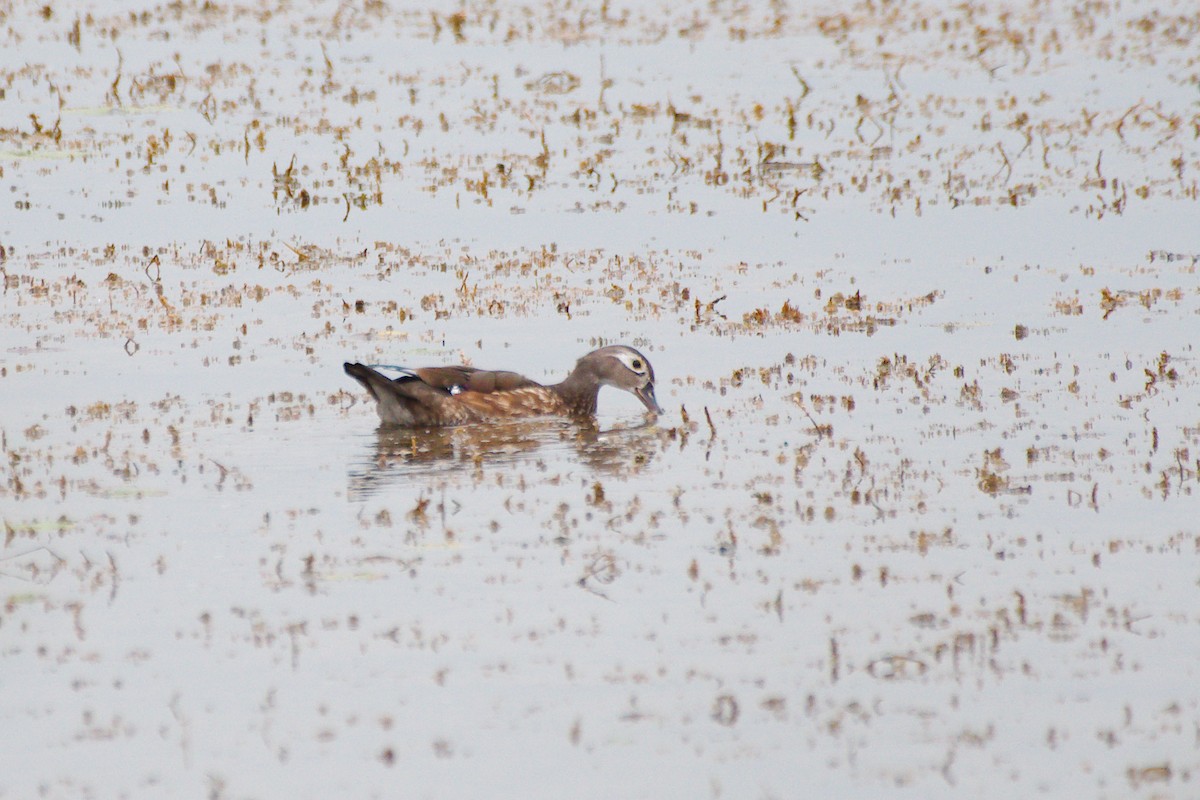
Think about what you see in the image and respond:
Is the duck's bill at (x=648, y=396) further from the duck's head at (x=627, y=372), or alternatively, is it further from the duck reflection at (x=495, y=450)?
the duck reflection at (x=495, y=450)

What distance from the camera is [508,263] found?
1942 cm

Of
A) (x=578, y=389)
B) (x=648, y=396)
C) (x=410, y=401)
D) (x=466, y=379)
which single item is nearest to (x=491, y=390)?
(x=466, y=379)

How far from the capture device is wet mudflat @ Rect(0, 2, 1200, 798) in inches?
304

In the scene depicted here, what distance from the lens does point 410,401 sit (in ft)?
45.3

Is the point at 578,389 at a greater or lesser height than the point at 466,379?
lesser

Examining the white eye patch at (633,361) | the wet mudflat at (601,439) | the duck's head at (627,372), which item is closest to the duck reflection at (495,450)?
the wet mudflat at (601,439)

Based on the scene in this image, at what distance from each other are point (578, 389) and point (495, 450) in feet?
5.72

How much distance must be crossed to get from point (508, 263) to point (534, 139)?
7.21 meters

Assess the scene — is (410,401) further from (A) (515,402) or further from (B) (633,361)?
(B) (633,361)

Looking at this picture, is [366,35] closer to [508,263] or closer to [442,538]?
[508,263]

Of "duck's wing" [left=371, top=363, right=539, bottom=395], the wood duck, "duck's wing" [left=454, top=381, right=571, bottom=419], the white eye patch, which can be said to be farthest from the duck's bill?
"duck's wing" [left=371, top=363, right=539, bottom=395]

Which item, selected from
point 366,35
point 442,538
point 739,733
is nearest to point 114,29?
point 366,35

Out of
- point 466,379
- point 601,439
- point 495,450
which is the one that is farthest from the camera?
point 466,379

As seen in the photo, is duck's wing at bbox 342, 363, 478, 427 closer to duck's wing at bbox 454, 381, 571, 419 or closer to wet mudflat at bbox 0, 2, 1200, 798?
duck's wing at bbox 454, 381, 571, 419
